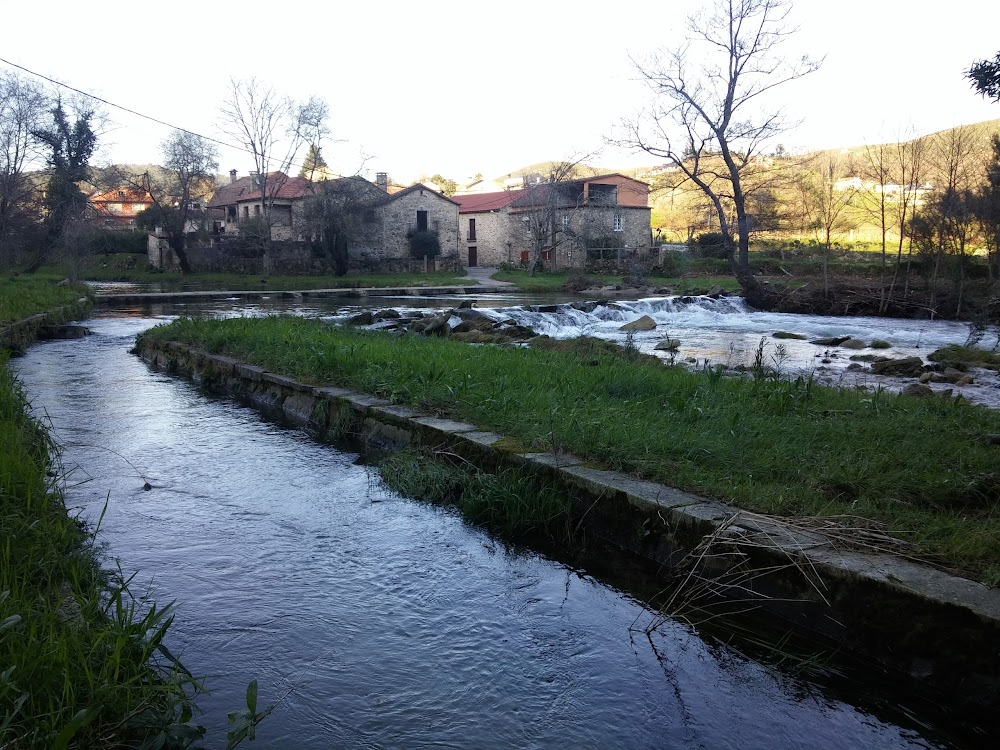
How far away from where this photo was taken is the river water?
305 cm

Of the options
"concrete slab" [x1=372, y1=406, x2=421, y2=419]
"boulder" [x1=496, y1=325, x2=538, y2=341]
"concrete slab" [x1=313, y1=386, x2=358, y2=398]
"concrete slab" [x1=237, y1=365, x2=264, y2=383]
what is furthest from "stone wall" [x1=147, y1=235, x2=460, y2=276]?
"concrete slab" [x1=372, y1=406, x2=421, y2=419]

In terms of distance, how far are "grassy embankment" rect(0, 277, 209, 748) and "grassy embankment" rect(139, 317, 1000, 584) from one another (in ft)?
10.2

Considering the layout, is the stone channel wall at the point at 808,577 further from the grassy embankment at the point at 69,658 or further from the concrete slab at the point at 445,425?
the grassy embankment at the point at 69,658

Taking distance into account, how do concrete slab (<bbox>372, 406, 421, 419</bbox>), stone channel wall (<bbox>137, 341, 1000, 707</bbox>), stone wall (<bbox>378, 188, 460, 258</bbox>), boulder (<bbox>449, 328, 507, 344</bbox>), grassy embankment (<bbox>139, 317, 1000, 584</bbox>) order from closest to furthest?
stone channel wall (<bbox>137, 341, 1000, 707</bbox>)
grassy embankment (<bbox>139, 317, 1000, 584</bbox>)
concrete slab (<bbox>372, 406, 421, 419</bbox>)
boulder (<bbox>449, 328, 507, 344</bbox>)
stone wall (<bbox>378, 188, 460, 258</bbox>)

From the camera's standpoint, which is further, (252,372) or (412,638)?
(252,372)

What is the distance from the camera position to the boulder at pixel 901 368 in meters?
12.3

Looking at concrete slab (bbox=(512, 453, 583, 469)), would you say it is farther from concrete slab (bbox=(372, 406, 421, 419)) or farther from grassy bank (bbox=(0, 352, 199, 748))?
grassy bank (bbox=(0, 352, 199, 748))

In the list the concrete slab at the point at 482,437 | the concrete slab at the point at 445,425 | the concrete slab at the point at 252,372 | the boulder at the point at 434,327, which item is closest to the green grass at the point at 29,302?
the concrete slab at the point at 252,372

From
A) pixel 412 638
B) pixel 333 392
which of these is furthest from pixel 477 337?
pixel 412 638

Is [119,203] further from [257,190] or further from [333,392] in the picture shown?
[333,392]

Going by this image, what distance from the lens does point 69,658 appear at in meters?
2.54

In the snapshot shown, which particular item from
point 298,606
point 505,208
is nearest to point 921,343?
point 298,606

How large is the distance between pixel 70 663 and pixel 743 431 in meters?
4.67

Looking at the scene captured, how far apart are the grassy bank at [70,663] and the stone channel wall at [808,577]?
259 centimetres
